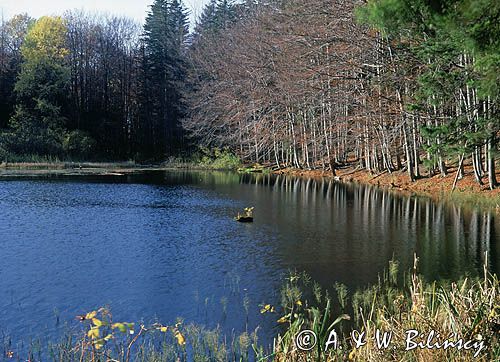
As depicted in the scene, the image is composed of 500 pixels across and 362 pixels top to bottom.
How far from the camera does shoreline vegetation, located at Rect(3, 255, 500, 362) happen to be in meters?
5.11

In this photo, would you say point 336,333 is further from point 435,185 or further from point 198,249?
point 435,185

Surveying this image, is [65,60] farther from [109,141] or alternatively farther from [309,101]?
[309,101]

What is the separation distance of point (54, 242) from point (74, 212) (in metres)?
5.87

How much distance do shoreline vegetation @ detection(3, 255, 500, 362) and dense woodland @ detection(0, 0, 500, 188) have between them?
11.7 m

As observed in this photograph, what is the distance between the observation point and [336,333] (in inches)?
275

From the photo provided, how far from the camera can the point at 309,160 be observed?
4647 cm

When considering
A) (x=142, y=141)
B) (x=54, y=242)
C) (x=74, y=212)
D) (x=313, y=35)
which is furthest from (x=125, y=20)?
(x=54, y=242)

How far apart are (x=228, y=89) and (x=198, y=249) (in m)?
35.6

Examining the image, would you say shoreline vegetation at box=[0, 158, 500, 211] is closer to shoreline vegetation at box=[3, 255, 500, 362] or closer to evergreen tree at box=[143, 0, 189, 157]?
evergreen tree at box=[143, 0, 189, 157]

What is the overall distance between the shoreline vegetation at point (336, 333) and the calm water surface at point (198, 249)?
0.46 meters

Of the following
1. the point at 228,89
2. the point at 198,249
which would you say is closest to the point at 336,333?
the point at 198,249

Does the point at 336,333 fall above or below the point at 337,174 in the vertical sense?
below

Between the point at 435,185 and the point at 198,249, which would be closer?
the point at 198,249

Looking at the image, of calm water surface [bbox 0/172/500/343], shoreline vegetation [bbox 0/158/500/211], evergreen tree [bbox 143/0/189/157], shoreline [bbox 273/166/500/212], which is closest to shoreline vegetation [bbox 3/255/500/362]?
calm water surface [bbox 0/172/500/343]
